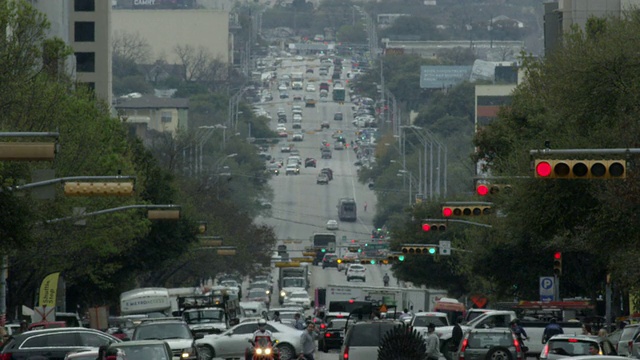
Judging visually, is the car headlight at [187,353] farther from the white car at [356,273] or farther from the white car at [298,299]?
the white car at [356,273]

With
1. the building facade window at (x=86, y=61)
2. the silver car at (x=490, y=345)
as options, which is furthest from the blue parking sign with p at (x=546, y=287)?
the building facade window at (x=86, y=61)

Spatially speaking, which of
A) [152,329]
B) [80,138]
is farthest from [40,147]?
[80,138]

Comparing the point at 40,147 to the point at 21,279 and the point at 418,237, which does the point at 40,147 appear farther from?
the point at 418,237

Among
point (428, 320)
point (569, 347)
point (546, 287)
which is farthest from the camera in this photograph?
point (546, 287)

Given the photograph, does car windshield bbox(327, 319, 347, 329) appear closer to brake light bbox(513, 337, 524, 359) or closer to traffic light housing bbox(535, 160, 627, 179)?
brake light bbox(513, 337, 524, 359)

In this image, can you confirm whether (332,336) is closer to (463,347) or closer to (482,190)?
(482,190)

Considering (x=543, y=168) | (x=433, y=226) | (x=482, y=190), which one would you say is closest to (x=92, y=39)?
(x=433, y=226)

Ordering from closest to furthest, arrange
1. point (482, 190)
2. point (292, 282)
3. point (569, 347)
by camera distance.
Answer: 1. point (569, 347)
2. point (482, 190)
3. point (292, 282)
